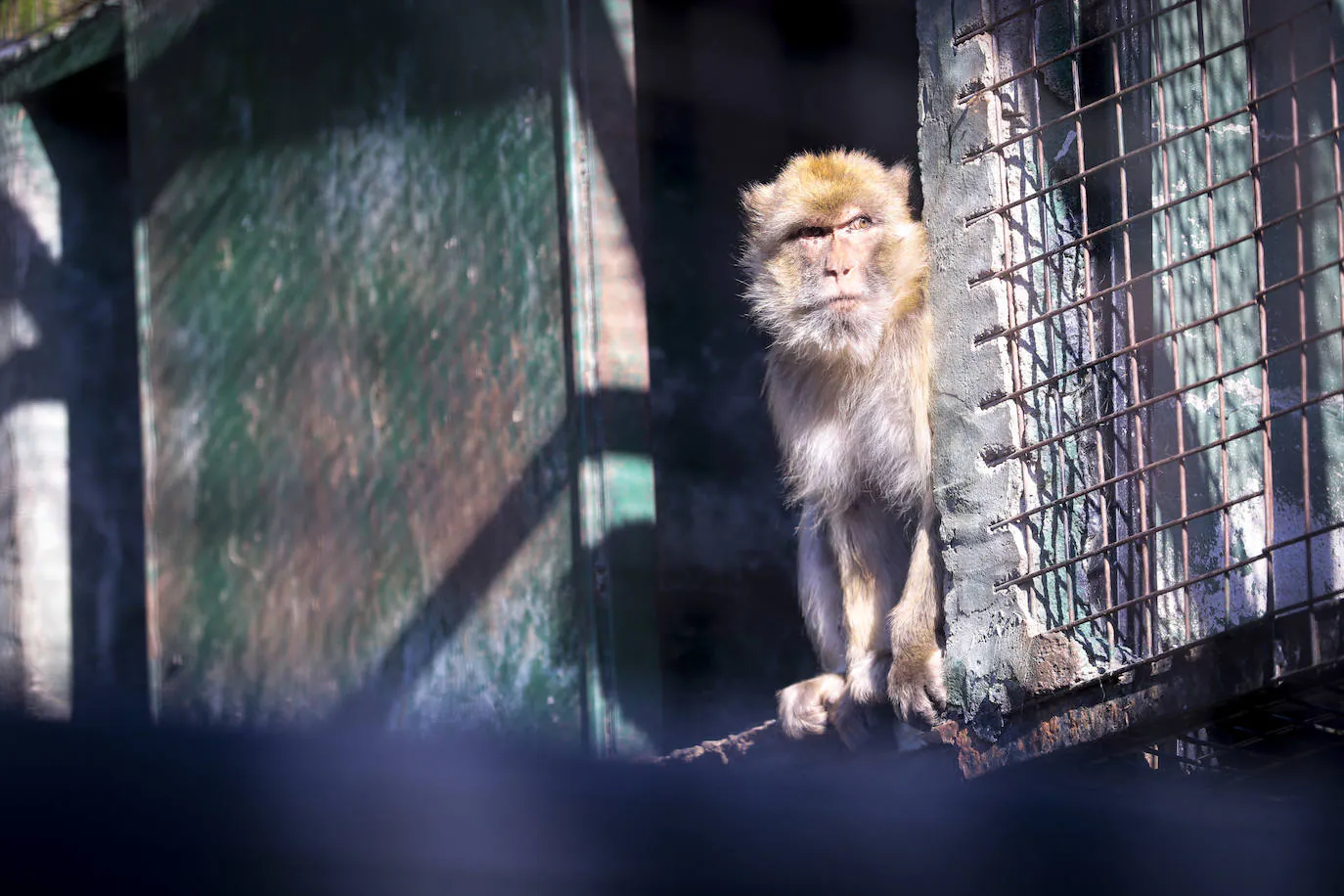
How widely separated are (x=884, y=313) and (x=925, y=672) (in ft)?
2.72

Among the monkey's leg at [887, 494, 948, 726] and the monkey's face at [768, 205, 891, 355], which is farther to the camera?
the monkey's face at [768, 205, 891, 355]

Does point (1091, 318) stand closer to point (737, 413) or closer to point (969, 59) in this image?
point (969, 59)

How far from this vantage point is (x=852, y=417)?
10.9 feet

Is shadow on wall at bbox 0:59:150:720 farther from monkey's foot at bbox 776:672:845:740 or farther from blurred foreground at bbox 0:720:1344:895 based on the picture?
blurred foreground at bbox 0:720:1344:895

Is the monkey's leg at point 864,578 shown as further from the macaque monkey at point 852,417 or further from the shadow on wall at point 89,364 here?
the shadow on wall at point 89,364

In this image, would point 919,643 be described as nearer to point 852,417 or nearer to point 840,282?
point 852,417

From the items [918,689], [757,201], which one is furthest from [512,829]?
[757,201]

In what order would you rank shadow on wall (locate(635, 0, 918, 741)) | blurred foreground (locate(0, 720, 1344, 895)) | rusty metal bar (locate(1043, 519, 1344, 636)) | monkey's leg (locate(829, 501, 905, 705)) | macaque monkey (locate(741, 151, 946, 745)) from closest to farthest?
blurred foreground (locate(0, 720, 1344, 895)), rusty metal bar (locate(1043, 519, 1344, 636)), macaque monkey (locate(741, 151, 946, 745)), monkey's leg (locate(829, 501, 905, 705)), shadow on wall (locate(635, 0, 918, 741))

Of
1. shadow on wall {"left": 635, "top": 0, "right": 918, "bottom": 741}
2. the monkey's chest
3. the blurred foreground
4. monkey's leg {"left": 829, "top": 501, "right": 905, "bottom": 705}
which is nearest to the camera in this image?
the blurred foreground

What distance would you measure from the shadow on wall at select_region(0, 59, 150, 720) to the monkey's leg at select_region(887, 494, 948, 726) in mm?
3746

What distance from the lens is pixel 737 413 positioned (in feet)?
15.9

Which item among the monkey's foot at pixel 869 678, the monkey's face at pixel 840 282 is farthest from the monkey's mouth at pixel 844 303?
the monkey's foot at pixel 869 678

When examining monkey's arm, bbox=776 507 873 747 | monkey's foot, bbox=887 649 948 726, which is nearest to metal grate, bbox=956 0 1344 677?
monkey's foot, bbox=887 649 948 726

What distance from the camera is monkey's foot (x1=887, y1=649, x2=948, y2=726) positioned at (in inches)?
111
